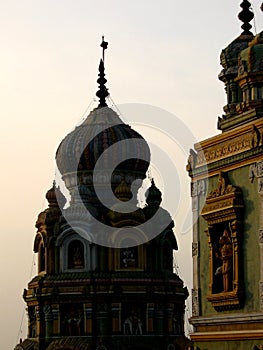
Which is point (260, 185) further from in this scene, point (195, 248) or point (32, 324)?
point (32, 324)

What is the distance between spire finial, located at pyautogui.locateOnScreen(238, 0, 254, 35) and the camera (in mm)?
15297

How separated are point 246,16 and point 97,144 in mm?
16514

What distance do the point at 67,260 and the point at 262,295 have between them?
57.5 feet

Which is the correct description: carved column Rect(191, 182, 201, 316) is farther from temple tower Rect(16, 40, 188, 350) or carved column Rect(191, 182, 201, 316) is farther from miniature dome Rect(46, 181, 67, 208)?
miniature dome Rect(46, 181, 67, 208)

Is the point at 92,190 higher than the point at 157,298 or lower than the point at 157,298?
higher

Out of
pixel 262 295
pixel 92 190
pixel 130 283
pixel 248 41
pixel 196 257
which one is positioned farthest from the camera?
pixel 92 190

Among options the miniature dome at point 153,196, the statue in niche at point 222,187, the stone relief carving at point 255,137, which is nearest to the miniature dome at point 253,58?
the stone relief carving at point 255,137

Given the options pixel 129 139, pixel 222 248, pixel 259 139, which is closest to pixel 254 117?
pixel 259 139

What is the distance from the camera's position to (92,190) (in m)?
31.1

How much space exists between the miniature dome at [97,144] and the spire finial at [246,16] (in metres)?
15.9

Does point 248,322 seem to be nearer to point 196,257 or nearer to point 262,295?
point 262,295

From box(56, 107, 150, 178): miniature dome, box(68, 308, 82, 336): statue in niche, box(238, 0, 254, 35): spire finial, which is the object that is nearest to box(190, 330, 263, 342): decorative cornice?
box(238, 0, 254, 35): spire finial

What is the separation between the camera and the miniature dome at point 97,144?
31609 millimetres

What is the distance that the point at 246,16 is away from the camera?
1554cm
